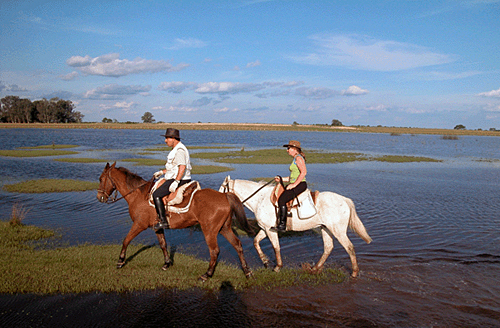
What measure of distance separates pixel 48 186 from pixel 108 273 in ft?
40.6

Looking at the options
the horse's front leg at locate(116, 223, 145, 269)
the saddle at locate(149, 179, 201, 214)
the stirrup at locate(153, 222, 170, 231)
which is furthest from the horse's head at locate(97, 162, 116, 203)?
the stirrup at locate(153, 222, 170, 231)

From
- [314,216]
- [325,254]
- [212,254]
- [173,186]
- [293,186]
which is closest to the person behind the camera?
[173,186]

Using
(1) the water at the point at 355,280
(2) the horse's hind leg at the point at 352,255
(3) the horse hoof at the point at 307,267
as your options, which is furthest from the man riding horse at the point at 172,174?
(2) the horse's hind leg at the point at 352,255

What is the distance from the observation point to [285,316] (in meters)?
6.26

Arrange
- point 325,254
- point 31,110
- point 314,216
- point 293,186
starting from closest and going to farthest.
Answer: point 293,186 < point 314,216 < point 325,254 < point 31,110

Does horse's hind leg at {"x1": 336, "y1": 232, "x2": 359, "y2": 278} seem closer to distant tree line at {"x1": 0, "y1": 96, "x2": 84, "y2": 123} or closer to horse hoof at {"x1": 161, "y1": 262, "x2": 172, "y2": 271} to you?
horse hoof at {"x1": 161, "y1": 262, "x2": 172, "y2": 271}

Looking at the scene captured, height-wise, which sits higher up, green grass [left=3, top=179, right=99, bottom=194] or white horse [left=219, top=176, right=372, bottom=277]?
white horse [left=219, top=176, right=372, bottom=277]

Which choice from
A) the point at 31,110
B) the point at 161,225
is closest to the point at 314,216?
the point at 161,225

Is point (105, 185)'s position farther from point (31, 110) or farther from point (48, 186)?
point (31, 110)

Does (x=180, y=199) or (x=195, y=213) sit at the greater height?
(x=180, y=199)

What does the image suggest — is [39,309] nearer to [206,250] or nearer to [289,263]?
[206,250]

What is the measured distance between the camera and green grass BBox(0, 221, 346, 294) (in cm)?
696

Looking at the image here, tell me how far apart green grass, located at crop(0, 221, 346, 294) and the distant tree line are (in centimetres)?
14956

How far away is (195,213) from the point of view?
25.4ft
